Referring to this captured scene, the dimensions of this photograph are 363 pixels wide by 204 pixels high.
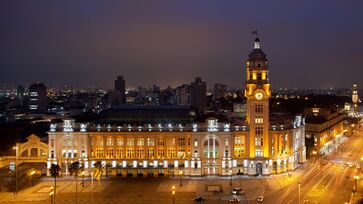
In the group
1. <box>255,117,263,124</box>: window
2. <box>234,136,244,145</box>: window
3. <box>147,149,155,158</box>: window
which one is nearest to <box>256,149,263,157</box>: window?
<box>234,136,244,145</box>: window

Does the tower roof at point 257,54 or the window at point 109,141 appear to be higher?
the tower roof at point 257,54

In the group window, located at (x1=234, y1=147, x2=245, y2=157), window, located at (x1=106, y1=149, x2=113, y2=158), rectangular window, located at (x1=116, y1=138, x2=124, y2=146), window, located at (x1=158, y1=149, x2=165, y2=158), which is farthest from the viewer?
rectangular window, located at (x1=116, y1=138, x2=124, y2=146)

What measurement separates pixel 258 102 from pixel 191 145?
1886cm

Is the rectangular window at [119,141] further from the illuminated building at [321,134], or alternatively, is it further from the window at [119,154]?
the illuminated building at [321,134]

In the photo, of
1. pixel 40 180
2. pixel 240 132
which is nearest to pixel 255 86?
pixel 240 132

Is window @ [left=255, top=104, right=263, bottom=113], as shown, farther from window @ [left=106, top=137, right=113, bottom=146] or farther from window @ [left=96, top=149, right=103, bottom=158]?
window @ [left=96, top=149, right=103, bottom=158]

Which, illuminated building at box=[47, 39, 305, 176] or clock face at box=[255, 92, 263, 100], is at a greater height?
clock face at box=[255, 92, 263, 100]

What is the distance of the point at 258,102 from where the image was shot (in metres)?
115

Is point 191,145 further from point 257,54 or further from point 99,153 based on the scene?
point 257,54

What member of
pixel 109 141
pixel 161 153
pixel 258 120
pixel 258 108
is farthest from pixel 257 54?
pixel 109 141

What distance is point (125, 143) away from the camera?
115m

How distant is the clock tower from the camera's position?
11350 cm

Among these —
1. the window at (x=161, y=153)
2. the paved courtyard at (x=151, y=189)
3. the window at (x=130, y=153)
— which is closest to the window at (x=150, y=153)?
the window at (x=161, y=153)

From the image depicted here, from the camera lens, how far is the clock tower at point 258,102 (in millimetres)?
113500
